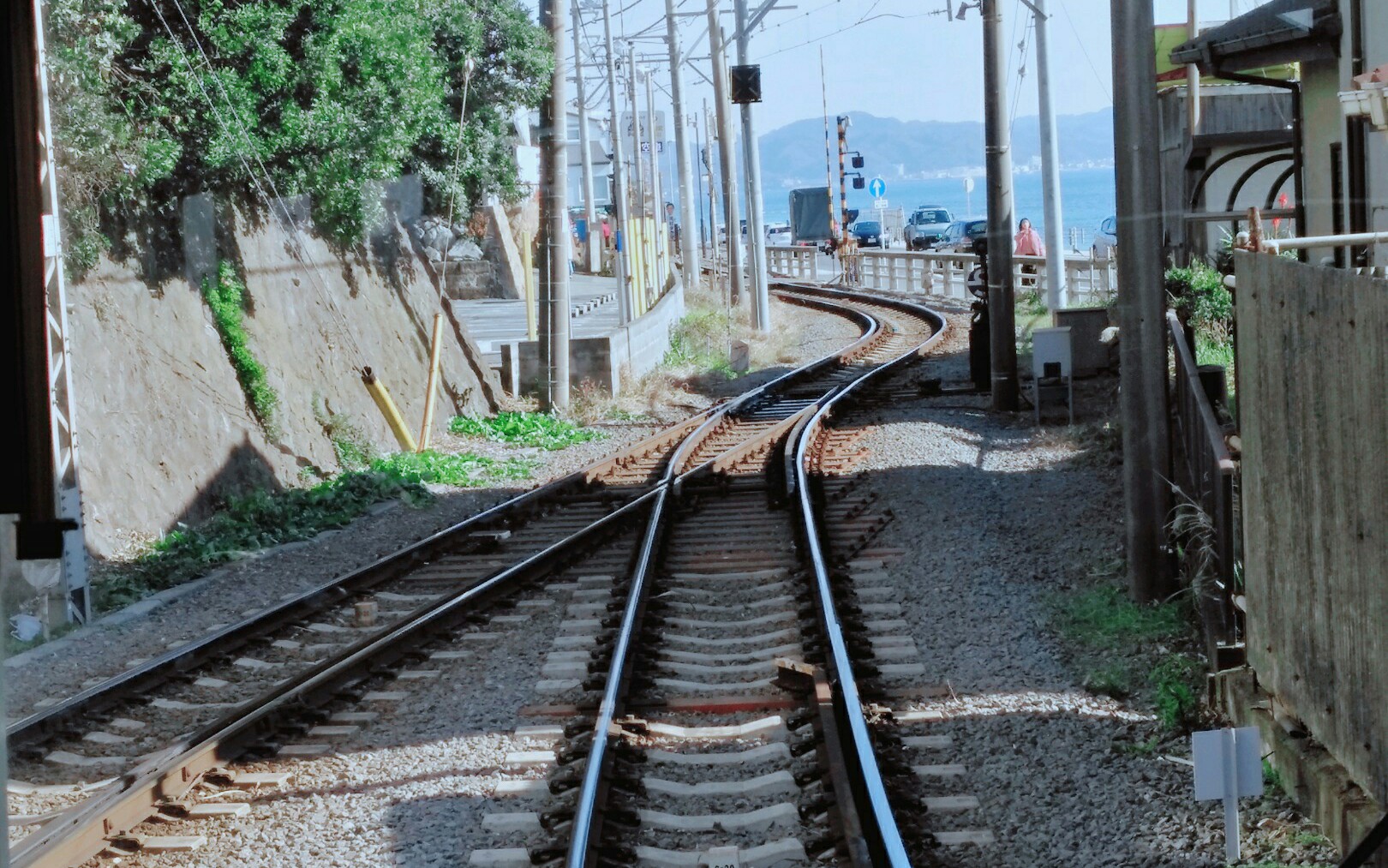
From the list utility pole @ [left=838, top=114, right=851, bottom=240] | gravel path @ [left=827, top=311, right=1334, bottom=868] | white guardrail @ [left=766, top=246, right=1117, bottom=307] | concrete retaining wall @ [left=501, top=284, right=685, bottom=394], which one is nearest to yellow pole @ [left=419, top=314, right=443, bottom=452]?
concrete retaining wall @ [left=501, top=284, right=685, bottom=394]

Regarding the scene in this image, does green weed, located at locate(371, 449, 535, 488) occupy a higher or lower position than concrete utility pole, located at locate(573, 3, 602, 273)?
lower

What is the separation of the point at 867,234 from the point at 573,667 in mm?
65100

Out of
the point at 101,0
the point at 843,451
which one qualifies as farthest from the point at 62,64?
the point at 843,451

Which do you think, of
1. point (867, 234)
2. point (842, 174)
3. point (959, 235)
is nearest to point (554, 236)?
point (842, 174)

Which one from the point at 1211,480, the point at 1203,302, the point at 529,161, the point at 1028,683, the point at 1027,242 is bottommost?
the point at 1028,683

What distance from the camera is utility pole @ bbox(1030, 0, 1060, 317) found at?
25594mm

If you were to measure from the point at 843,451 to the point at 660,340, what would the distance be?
38.7 ft

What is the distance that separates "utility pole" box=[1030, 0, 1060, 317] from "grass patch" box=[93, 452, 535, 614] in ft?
40.7

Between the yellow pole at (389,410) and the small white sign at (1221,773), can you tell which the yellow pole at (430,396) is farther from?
the small white sign at (1221,773)

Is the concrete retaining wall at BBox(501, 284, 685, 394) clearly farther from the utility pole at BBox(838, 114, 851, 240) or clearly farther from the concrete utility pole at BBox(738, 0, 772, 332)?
the utility pole at BBox(838, 114, 851, 240)

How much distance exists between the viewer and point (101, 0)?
13.9 meters

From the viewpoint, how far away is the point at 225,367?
51.0 feet

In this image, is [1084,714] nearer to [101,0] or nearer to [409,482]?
[409,482]

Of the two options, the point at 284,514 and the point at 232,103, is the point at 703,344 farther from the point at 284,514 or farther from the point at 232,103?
the point at 284,514
